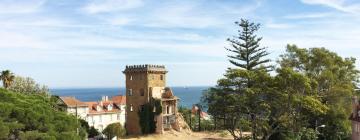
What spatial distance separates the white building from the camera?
7206cm

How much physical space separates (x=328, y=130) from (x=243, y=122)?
11445 mm

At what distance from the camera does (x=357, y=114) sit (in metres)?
53.6

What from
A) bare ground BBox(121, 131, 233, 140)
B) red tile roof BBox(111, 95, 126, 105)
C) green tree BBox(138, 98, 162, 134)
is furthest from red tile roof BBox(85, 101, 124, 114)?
bare ground BBox(121, 131, 233, 140)

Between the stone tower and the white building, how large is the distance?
9.49m

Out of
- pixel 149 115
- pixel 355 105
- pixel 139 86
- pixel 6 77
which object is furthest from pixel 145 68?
pixel 355 105

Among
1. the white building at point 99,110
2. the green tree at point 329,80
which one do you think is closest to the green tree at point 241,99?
the green tree at point 329,80

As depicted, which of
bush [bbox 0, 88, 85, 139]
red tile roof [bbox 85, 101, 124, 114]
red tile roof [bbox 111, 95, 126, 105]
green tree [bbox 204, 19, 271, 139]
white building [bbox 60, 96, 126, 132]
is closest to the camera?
bush [bbox 0, 88, 85, 139]

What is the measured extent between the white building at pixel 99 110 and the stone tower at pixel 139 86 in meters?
9.49

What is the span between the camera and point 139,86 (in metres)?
64.6

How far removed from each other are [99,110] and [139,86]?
622 inches

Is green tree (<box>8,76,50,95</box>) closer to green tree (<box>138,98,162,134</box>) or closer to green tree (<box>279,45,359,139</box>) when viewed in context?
green tree (<box>138,98,162,134</box>)

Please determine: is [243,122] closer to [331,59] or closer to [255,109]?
[255,109]

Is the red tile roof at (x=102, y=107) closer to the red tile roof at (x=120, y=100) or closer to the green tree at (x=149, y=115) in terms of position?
the red tile roof at (x=120, y=100)

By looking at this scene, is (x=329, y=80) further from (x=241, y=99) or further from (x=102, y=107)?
(x=102, y=107)
